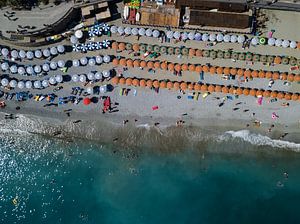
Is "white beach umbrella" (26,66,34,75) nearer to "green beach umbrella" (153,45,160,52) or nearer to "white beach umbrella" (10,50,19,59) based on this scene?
"white beach umbrella" (10,50,19,59)

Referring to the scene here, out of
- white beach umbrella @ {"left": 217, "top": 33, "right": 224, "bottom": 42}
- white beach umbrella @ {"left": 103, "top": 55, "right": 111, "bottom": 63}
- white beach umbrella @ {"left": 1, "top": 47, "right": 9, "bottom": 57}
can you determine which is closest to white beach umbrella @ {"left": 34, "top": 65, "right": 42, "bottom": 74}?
white beach umbrella @ {"left": 1, "top": 47, "right": 9, "bottom": 57}

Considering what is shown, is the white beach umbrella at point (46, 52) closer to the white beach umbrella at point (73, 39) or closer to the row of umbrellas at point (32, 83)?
the row of umbrellas at point (32, 83)

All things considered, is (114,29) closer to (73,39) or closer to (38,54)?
(73,39)

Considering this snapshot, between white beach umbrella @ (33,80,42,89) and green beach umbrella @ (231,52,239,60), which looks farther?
white beach umbrella @ (33,80,42,89)

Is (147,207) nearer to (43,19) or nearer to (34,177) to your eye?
(34,177)

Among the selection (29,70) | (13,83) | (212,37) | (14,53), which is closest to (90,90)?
(29,70)

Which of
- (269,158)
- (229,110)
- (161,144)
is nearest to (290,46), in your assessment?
(229,110)
